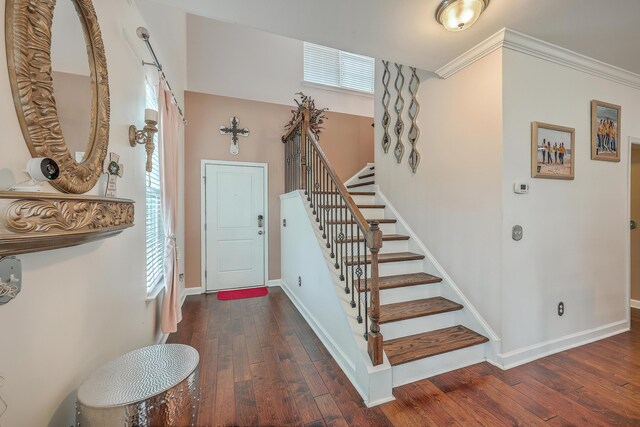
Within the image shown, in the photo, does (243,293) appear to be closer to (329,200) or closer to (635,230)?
(329,200)

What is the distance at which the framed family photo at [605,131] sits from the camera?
2459mm

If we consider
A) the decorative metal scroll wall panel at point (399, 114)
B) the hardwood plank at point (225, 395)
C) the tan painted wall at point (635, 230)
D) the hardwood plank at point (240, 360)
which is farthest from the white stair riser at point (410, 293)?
the tan painted wall at point (635, 230)

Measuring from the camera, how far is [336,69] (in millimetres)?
5062

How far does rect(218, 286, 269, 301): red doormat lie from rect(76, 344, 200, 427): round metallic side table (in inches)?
102

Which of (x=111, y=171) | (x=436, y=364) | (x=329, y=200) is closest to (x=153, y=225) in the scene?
(x=111, y=171)

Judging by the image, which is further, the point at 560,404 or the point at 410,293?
the point at 410,293

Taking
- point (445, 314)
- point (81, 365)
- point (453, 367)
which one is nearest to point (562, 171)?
point (445, 314)

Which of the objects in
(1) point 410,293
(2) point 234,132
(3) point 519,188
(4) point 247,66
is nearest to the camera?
(3) point 519,188

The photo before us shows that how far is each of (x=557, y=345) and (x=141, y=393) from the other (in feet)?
10.3

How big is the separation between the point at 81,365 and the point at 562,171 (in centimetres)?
356

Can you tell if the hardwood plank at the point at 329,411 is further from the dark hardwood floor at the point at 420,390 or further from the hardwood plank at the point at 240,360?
the hardwood plank at the point at 240,360

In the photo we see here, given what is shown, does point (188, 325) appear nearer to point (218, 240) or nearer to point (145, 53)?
point (218, 240)

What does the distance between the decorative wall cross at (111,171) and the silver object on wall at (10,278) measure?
0.63m

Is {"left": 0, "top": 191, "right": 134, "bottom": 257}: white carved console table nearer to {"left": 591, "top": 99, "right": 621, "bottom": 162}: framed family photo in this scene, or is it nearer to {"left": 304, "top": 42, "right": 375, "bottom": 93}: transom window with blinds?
{"left": 591, "top": 99, "right": 621, "bottom": 162}: framed family photo
